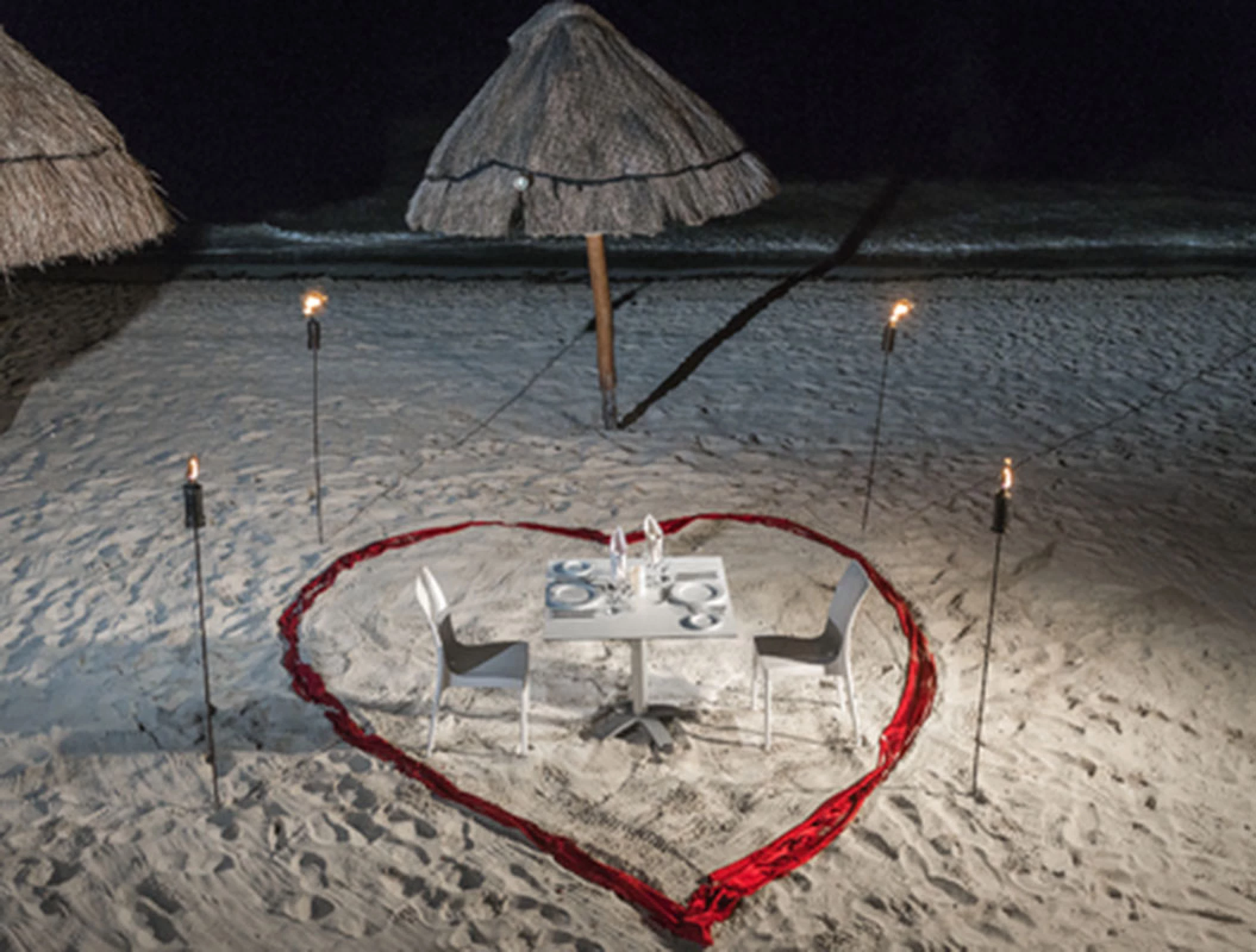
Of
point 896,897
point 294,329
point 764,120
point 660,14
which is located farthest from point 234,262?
point 660,14

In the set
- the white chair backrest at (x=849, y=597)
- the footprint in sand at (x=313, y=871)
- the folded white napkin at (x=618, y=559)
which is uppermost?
the folded white napkin at (x=618, y=559)

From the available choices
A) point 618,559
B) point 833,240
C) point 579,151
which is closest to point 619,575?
point 618,559

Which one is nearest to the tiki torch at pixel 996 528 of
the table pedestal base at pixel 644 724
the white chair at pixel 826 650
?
the white chair at pixel 826 650

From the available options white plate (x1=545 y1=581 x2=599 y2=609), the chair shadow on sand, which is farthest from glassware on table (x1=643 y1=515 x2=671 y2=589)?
the chair shadow on sand

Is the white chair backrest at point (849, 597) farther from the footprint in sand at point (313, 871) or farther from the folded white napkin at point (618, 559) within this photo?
the footprint in sand at point (313, 871)

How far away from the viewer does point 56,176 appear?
21.4 ft

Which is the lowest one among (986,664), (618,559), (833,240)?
(986,664)

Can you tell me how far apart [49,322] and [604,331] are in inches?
314

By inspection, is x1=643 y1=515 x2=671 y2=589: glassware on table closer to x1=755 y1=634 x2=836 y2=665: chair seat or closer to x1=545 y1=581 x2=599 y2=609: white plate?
x1=545 y1=581 x2=599 y2=609: white plate

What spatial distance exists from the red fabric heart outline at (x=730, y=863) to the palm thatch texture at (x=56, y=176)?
2.63m

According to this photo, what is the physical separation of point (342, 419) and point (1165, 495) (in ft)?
24.3

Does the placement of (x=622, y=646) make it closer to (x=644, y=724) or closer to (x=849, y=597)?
(x=644, y=724)

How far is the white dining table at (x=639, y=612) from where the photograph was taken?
18.4 feet

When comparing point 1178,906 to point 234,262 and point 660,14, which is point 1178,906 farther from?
point 660,14
